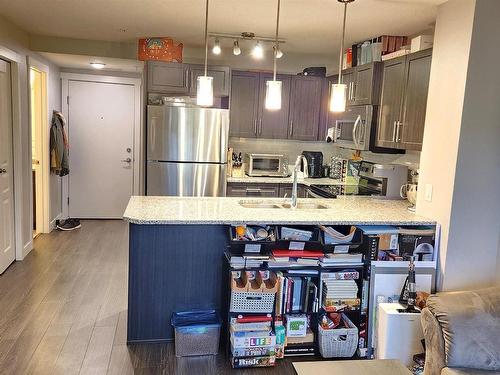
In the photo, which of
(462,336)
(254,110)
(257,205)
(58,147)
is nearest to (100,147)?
(58,147)

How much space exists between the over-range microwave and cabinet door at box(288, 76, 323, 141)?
2.40 ft

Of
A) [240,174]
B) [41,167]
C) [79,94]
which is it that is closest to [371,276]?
[240,174]

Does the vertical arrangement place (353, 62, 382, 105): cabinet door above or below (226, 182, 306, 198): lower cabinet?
above

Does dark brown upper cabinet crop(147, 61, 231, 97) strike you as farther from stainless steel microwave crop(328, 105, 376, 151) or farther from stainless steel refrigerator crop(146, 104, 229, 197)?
stainless steel microwave crop(328, 105, 376, 151)

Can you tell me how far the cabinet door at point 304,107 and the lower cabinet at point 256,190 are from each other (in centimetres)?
67

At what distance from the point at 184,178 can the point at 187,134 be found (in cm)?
47

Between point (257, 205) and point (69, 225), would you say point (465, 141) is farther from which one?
point (69, 225)

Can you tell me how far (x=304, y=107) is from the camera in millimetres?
5156

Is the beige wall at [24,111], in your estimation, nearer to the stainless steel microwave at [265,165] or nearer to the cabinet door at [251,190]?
the cabinet door at [251,190]

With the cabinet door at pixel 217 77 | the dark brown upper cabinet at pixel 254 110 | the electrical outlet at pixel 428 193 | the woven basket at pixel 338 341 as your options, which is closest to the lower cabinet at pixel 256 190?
the dark brown upper cabinet at pixel 254 110

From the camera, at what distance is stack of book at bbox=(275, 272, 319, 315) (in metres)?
2.77

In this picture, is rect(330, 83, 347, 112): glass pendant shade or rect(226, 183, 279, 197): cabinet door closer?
rect(330, 83, 347, 112): glass pendant shade

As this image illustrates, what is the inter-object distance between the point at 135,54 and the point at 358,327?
3.70m

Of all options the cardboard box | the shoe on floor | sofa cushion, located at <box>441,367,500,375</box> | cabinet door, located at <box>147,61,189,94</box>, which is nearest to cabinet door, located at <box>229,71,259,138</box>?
cabinet door, located at <box>147,61,189,94</box>
